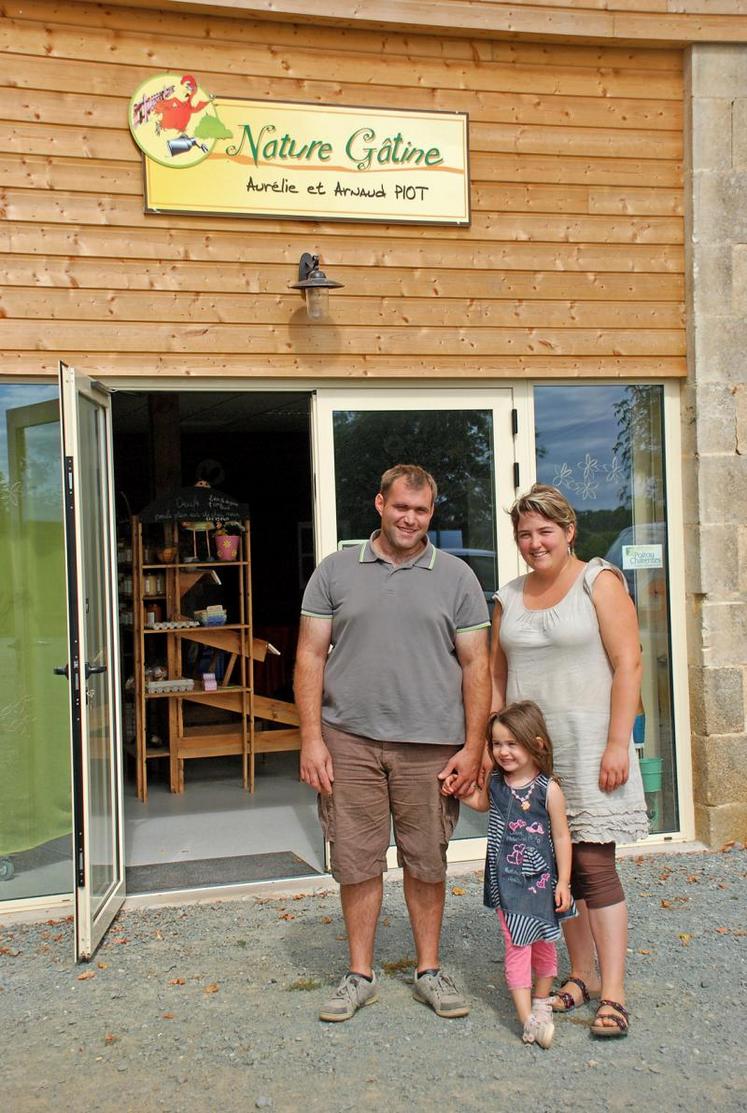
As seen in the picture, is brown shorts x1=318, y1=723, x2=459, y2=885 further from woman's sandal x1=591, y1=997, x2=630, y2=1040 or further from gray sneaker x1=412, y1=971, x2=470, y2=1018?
woman's sandal x1=591, y1=997, x2=630, y2=1040

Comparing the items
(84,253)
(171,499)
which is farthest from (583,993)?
(171,499)

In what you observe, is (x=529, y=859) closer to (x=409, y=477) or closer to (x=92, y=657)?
(x=409, y=477)

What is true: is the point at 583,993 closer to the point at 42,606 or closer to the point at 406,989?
the point at 406,989

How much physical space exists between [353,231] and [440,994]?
3.44m

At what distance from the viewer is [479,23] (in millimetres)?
5711

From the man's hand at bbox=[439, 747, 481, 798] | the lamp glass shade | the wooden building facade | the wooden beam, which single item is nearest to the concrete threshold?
the wooden building facade

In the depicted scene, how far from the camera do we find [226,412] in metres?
11.2

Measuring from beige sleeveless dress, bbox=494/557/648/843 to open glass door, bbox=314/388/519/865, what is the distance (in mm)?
1977

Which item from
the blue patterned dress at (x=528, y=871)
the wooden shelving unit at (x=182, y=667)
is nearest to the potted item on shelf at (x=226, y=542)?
the wooden shelving unit at (x=182, y=667)

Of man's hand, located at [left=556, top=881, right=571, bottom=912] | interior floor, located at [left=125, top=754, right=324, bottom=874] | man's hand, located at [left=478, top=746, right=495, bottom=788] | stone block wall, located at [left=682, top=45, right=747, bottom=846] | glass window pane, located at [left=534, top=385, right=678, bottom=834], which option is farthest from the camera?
interior floor, located at [left=125, top=754, right=324, bottom=874]

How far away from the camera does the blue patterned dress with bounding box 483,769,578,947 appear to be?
3768mm

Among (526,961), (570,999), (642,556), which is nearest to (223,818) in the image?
(642,556)

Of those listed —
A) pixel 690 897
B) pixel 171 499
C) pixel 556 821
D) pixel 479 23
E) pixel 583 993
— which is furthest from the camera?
pixel 171 499

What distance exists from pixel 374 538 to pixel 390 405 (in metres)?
1.73
